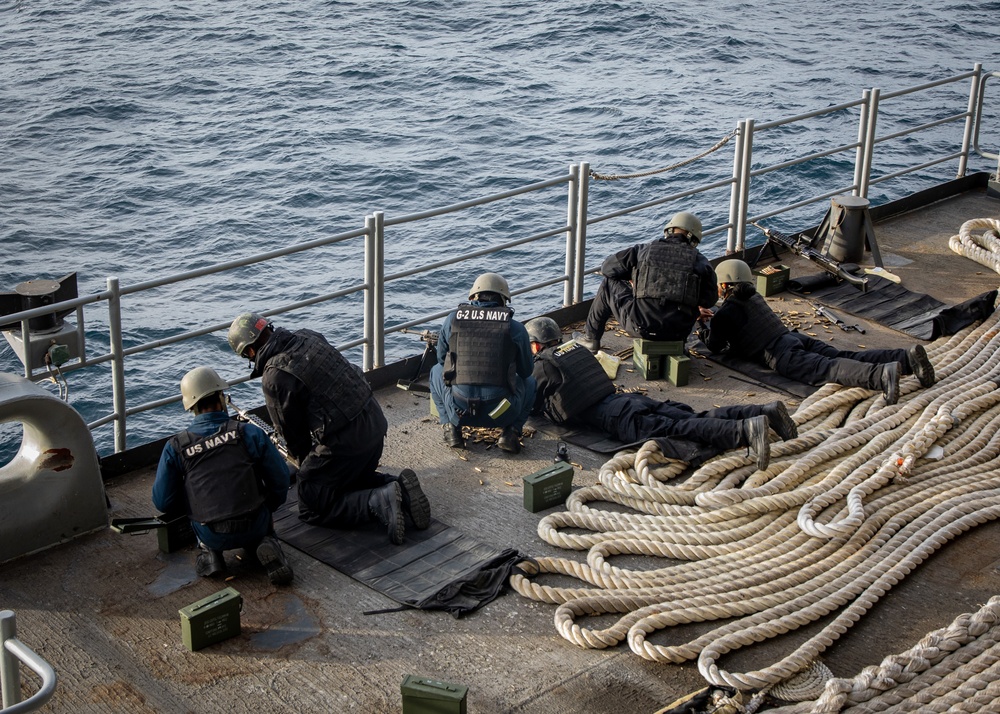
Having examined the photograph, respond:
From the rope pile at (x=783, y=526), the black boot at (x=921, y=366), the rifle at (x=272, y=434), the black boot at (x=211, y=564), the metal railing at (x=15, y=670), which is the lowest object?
the black boot at (x=211, y=564)

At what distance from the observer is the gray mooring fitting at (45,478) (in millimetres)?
7719

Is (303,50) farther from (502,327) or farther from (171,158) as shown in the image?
(502,327)

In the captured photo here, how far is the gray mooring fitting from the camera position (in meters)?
7.72

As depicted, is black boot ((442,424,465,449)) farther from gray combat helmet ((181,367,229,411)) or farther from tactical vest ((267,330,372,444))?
gray combat helmet ((181,367,229,411))

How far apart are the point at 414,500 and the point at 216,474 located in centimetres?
130

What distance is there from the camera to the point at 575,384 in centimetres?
941

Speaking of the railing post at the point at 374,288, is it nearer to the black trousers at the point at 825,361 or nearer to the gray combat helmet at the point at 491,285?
the gray combat helmet at the point at 491,285

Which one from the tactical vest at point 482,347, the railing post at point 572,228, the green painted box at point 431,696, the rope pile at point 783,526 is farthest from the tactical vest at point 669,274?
the green painted box at point 431,696

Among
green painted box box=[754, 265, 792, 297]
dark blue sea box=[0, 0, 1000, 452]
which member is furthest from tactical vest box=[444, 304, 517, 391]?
dark blue sea box=[0, 0, 1000, 452]

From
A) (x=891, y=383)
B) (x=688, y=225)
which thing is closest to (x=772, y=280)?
(x=688, y=225)

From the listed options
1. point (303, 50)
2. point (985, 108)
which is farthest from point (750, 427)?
point (303, 50)

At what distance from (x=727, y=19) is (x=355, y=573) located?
37.5 meters

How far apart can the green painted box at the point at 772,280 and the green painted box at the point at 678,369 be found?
2.03 metres

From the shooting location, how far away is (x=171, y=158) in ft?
96.6
